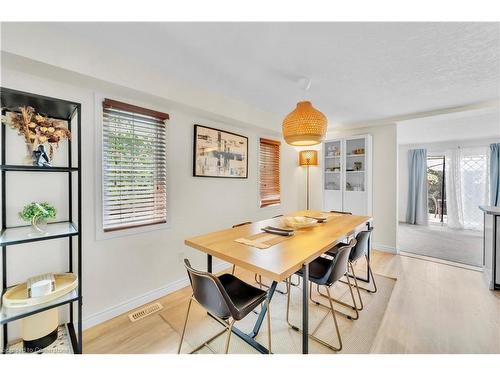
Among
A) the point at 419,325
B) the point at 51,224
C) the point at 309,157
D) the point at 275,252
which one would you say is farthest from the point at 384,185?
the point at 51,224

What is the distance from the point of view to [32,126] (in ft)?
4.27

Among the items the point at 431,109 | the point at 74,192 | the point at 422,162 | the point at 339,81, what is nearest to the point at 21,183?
the point at 74,192

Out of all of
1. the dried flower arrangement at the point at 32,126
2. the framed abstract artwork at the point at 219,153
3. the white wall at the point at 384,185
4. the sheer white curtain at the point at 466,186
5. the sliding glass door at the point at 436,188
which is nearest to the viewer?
the dried flower arrangement at the point at 32,126

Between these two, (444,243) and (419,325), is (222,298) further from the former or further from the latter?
(444,243)

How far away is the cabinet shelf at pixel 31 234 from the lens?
1.21 meters

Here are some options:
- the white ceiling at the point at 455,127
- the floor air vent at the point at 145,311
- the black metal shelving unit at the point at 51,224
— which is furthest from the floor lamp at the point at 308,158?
the black metal shelving unit at the point at 51,224

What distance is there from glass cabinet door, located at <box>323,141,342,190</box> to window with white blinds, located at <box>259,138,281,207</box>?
3.20ft

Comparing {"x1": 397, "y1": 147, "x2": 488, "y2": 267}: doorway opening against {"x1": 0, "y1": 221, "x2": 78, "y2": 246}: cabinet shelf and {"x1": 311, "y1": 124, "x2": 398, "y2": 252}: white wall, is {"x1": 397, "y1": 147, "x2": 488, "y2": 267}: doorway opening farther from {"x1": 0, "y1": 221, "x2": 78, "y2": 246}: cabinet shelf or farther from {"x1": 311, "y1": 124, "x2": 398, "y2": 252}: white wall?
{"x1": 0, "y1": 221, "x2": 78, "y2": 246}: cabinet shelf

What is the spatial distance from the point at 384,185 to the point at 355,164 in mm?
586

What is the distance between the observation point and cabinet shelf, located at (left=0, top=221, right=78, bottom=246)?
3.97 ft

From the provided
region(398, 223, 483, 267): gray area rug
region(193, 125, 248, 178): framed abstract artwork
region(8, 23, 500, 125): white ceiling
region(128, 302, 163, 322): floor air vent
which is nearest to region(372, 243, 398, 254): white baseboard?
region(398, 223, 483, 267): gray area rug

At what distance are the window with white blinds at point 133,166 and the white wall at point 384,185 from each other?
340cm

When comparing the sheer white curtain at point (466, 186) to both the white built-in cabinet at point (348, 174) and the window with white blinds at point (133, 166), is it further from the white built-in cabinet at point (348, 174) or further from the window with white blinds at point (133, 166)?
the window with white blinds at point (133, 166)

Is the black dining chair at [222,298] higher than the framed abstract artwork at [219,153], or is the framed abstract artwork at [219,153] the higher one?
the framed abstract artwork at [219,153]
